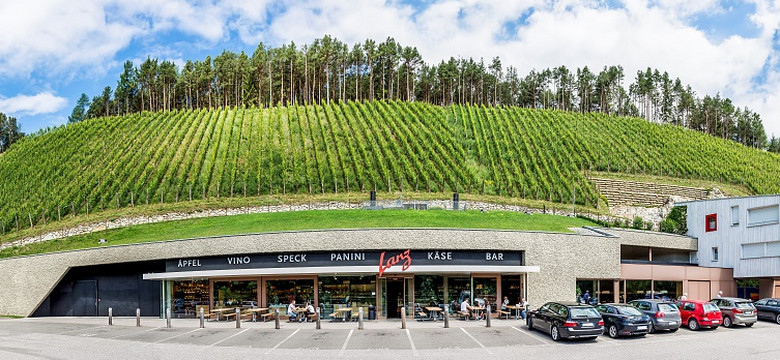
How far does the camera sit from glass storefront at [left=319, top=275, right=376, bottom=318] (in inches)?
1166

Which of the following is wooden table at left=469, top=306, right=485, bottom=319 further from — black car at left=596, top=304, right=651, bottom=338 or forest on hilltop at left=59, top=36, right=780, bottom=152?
forest on hilltop at left=59, top=36, right=780, bottom=152

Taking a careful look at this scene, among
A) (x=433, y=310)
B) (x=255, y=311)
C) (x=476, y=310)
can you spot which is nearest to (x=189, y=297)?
(x=255, y=311)

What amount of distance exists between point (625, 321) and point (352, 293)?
12632mm

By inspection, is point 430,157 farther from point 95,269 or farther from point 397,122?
point 95,269

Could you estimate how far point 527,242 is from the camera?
30469mm

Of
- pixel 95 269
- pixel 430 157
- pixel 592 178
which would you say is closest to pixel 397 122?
pixel 430 157

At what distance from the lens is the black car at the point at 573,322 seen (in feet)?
69.5

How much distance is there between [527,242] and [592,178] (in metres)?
39.3

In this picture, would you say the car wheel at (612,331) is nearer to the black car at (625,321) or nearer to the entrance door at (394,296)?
the black car at (625,321)

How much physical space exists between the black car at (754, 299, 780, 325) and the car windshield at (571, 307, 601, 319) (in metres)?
12.3

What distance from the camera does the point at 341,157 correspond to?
66.1m


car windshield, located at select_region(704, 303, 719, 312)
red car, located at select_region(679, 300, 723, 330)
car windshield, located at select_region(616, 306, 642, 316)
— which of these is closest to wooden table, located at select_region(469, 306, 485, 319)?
car windshield, located at select_region(616, 306, 642, 316)

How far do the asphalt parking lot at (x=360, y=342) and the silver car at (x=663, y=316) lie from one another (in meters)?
0.36

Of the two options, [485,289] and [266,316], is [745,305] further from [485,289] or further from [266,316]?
[266,316]
